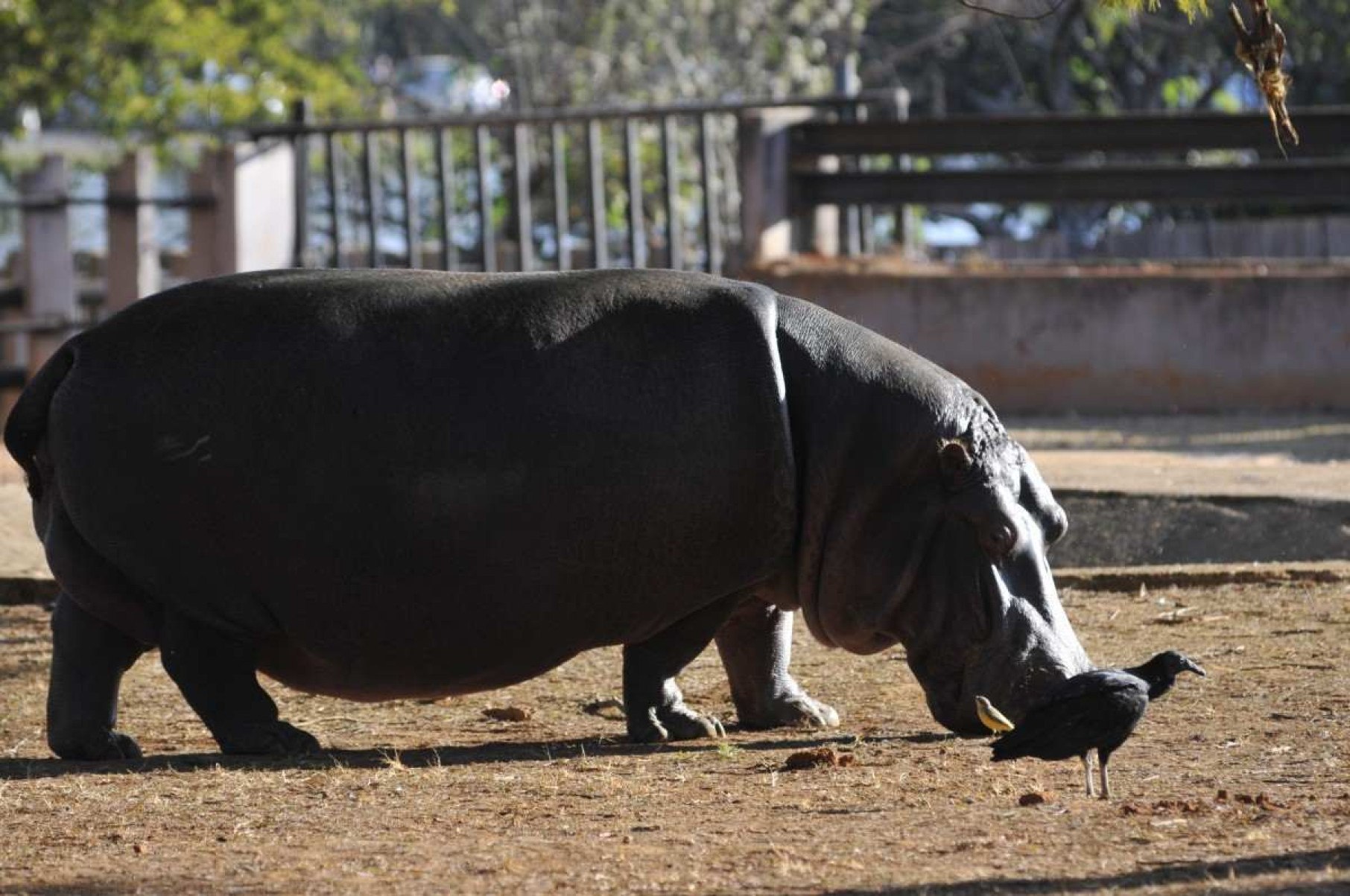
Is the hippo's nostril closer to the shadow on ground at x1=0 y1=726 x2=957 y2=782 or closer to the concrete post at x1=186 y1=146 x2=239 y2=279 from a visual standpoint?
the shadow on ground at x1=0 y1=726 x2=957 y2=782

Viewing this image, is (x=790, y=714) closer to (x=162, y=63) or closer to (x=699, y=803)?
(x=699, y=803)

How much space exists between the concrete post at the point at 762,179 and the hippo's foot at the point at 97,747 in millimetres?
8929

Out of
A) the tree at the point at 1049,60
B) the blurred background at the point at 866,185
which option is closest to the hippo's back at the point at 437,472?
the blurred background at the point at 866,185

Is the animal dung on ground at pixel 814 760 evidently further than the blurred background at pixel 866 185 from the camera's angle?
No

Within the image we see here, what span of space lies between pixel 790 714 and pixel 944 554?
2.43 ft

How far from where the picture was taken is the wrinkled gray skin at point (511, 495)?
5.57m

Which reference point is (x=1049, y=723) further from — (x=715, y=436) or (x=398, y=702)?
(x=398, y=702)

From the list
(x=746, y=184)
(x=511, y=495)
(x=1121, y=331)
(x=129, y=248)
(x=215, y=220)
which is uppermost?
(x=511, y=495)

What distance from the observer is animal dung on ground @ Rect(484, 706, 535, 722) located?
21.0 feet

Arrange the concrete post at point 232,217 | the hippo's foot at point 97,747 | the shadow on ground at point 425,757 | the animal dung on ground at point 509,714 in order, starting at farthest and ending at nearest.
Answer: the concrete post at point 232,217, the animal dung on ground at point 509,714, the hippo's foot at point 97,747, the shadow on ground at point 425,757

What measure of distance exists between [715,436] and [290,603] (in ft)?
3.79

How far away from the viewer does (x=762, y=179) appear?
47.7 feet

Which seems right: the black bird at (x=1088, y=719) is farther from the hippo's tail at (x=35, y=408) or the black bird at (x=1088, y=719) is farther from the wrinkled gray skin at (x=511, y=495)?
the hippo's tail at (x=35, y=408)

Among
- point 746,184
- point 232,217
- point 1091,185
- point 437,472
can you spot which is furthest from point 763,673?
point 232,217
